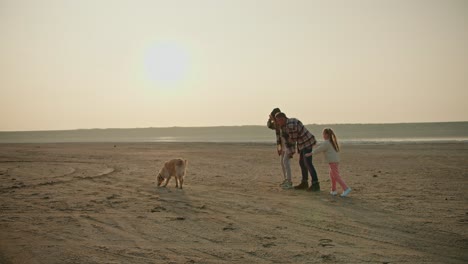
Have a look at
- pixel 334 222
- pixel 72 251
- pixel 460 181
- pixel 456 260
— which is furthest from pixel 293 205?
pixel 460 181

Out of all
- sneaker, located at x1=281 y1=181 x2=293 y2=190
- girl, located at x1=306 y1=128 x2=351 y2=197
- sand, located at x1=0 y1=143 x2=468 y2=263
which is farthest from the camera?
sneaker, located at x1=281 y1=181 x2=293 y2=190

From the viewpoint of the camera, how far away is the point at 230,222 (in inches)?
263

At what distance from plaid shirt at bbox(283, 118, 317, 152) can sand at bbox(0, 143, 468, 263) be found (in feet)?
4.35

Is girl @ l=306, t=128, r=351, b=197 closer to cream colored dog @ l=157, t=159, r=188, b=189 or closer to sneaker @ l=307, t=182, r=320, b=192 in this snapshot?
sneaker @ l=307, t=182, r=320, b=192

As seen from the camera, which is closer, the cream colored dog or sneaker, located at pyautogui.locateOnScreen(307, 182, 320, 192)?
sneaker, located at pyautogui.locateOnScreen(307, 182, 320, 192)

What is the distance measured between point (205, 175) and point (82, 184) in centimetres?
430

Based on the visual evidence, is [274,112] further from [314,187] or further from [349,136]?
[349,136]

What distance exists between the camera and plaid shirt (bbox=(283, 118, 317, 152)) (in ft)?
33.6

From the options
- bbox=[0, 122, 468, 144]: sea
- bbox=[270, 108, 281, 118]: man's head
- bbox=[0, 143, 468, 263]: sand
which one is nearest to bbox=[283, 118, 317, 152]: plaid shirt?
bbox=[270, 108, 281, 118]: man's head

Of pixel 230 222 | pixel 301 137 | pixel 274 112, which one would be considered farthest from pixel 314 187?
pixel 230 222

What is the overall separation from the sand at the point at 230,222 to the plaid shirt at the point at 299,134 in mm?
1327

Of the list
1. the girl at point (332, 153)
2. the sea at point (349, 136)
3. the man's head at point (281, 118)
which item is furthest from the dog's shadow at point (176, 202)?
the sea at point (349, 136)

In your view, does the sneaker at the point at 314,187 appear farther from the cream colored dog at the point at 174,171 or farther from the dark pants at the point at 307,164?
the cream colored dog at the point at 174,171

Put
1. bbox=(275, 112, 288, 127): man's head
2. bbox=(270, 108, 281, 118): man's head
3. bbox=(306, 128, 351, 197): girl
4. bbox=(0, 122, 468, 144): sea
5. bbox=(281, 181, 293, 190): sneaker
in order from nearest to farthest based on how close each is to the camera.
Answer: bbox=(306, 128, 351, 197): girl
bbox=(275, 112, 288, 127): man's head
bbox=(281, 181, 293, 190): sneaker
bbox=(270, 108, 281, 118): man's head
bbox=(0, 122, 468, 144): sea
